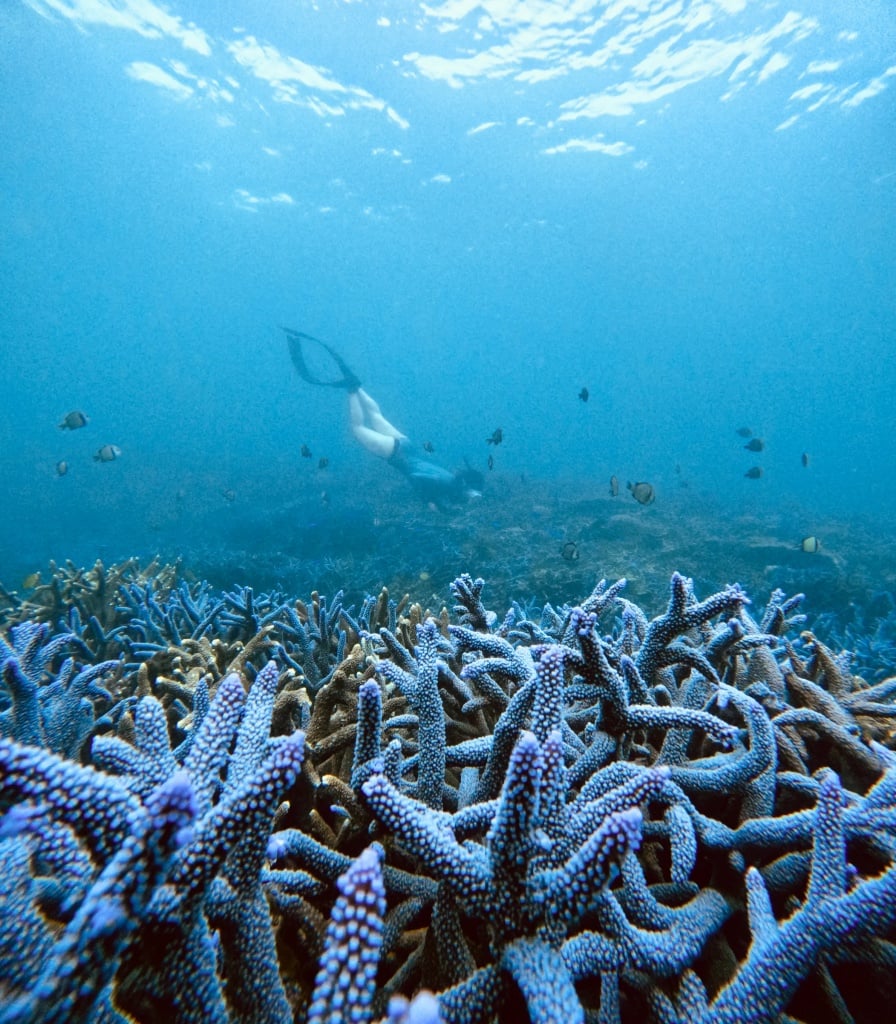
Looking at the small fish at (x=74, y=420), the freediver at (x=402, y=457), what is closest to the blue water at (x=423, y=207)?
the freediver at (x=402, y=457)

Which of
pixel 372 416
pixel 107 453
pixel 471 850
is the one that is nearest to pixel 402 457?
pixel 372 416

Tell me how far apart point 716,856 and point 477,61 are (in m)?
35.0

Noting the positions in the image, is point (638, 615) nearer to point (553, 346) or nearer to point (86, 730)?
point (86, 730)

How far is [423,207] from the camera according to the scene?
152 ft

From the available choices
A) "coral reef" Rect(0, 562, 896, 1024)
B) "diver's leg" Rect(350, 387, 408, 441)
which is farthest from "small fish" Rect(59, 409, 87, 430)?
"coral reef" Rect(0, 562, 896, 1024)

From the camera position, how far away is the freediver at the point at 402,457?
16875 millimetres

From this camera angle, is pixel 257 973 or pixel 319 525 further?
pixel 319 525

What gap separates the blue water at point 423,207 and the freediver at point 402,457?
1443 millimetres

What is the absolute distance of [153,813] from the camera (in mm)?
658

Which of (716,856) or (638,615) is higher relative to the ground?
(638,615)

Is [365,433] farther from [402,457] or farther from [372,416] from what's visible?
[402,457]

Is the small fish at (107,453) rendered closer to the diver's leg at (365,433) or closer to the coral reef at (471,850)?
the diver's leg at (365,433)

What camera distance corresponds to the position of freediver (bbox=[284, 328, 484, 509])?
55.4 ft

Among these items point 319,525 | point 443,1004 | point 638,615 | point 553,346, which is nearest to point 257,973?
point 443,1004
